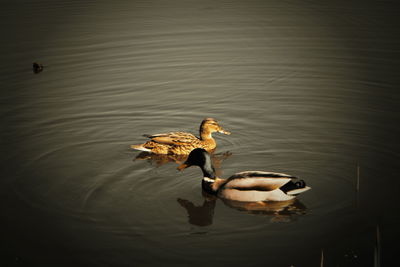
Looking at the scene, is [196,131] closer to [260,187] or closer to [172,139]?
[172,139]

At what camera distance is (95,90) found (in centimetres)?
1366

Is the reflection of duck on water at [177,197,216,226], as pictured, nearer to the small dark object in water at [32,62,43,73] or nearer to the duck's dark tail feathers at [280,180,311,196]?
the duck's dark tail feathers at [280,180,311,196]

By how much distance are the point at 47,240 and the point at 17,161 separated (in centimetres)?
291

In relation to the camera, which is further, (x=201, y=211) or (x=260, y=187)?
(x=201, y=211)

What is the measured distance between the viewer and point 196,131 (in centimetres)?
1093

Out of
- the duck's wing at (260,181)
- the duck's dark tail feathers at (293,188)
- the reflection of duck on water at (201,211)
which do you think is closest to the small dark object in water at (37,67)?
the reflection of duck on water at (201,211)

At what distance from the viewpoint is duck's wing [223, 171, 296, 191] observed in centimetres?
759

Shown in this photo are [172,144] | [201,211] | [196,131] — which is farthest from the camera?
[196,131]

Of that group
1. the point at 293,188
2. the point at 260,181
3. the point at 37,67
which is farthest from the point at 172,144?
the point at 37,67

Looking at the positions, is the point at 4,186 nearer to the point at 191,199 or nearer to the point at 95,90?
the point at 191,199

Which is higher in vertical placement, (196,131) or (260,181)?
(196,131)

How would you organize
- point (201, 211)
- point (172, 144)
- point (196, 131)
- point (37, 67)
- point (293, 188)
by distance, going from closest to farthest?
1. point (293, 188)
2. point (201, 211)
3. point (172, 144)
4. point (196, 131)
5. point (37, 67)

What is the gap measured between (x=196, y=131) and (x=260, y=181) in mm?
3449

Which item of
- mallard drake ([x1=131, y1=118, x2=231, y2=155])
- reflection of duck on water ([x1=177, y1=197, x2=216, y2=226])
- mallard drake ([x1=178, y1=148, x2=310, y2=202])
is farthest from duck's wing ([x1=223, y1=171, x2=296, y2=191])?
mallard drake ([x1=131, y1=118, x2=231, y2=155])
